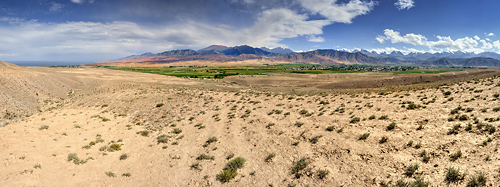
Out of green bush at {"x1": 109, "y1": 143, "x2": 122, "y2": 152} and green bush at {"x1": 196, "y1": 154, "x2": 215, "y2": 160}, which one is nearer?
green bush at {"x1": 196, "y1": 154, "x2": 215, "y2": 160}

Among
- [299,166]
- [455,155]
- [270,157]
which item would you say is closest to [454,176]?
[455,155]

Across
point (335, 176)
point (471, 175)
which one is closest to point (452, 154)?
point (471, 175)

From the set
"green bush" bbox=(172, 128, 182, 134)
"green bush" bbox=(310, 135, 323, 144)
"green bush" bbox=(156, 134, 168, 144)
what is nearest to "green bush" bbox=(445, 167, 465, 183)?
"green bush" bbox=(310, 135, 323, 144)

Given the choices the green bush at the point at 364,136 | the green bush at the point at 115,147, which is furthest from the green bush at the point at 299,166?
the green bush at the point at 115,147

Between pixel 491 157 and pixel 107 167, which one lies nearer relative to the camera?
pixel 491 157

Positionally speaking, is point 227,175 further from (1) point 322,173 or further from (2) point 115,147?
(2) point 115,147

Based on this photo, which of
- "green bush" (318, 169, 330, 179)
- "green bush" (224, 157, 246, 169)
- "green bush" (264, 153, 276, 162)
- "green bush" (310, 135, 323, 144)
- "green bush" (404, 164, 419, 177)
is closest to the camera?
"green bush" (404, 164, 419, 177)

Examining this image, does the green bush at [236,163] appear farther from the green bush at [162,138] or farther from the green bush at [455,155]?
the green bush at [455,155]

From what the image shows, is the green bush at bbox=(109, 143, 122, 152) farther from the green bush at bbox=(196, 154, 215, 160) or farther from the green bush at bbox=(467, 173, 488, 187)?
the green bush at bbox=(467, 173, 488, 187)

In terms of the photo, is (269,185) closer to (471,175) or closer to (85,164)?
(471,175)

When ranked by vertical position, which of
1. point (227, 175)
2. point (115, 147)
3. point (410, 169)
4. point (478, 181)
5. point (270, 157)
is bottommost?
point (115, 147)

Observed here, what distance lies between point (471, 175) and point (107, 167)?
17.7 metres

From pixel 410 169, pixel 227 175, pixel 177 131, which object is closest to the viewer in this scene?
pixel 410 169

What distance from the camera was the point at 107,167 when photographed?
440 inches
